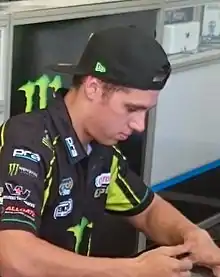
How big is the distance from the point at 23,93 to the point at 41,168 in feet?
2.35

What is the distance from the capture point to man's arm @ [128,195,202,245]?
5.82ft

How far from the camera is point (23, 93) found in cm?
223

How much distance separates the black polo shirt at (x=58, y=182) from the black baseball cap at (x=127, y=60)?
128mm

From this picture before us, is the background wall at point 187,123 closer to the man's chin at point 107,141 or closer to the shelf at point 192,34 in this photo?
the shelf at point 192,34

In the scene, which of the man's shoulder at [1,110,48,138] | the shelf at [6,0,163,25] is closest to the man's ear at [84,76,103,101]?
the man's shoulder at [1,110,48,138]

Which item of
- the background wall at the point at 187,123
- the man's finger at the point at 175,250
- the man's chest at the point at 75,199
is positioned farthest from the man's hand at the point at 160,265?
the background wall at the point at 187,123

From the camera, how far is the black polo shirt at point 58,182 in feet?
4.92

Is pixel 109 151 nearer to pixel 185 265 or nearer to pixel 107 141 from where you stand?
pixel 107 141

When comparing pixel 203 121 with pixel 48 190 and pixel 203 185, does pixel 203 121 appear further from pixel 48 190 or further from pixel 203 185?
pixel 48 190

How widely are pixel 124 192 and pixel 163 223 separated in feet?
0.38

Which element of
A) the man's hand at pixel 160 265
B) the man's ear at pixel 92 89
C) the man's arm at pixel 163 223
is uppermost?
the man's ear at pixel 92 89

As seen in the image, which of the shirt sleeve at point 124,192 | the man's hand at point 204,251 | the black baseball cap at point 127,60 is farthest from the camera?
the shirt sleeve at point 124,192

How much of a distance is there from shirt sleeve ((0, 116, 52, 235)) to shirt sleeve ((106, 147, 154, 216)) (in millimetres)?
284

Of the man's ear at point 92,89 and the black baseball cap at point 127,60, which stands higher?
the black baseball cap at point 127,60
